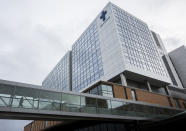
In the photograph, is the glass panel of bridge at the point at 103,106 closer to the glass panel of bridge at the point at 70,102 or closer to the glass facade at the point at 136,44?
the glass panel of bridge at the point at 70,102

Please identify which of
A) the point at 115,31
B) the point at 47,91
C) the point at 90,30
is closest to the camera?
the point at 47,91

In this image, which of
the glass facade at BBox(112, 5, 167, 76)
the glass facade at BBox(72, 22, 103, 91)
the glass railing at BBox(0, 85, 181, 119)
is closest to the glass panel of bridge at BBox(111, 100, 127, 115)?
the glass railing at BBox(0, 85, 181, 119)

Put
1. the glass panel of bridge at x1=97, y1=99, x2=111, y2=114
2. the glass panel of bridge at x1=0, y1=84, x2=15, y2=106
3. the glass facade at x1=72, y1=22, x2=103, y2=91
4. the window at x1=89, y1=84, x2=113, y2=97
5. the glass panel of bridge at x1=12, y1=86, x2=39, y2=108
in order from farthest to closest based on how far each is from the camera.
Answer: the glass facade at x1=72, y1=22, x2=103, y2=91, the window at x1=89, y1=84, x2=113, y2=97, the glass panel of bridge at x1=97, y1=99, x2=111, y2=114, the glass panel of bridge at x1=12, y1=86, x2=39, y2=108, the glass panel of bridge at x1=0, y1=84, x2=15, y2=106

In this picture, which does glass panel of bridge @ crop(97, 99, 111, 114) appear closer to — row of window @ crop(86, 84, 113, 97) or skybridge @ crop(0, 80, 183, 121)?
skybridge @ crop(0, 80, 183, 121)

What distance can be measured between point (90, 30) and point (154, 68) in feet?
102

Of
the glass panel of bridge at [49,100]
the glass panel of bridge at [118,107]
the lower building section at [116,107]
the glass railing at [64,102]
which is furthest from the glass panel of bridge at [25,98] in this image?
the glass panel of bridge at [118,107]

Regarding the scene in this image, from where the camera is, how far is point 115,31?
47219 millimetres

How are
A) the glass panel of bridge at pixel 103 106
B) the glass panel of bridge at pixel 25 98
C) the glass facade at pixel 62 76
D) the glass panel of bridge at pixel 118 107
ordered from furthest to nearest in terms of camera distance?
1. the glass facade at pixel 62 76
2. the glass panel of bridge at pixel 118 107
3. the glass panel of bridge at pixel 103 106
4. the glass panel of bridge at pixel 25 98

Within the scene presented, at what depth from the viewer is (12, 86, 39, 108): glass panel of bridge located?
44.3 ft

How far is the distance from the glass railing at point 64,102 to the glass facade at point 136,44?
2293 centimetres

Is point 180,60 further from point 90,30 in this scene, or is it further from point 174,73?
point 90,30

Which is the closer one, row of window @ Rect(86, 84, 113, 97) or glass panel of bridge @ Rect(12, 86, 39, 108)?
glass panel of bridge @ Rect(12, 86, 39, 108)

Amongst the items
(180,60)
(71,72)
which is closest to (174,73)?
(180,60)

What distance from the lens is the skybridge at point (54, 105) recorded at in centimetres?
1334
